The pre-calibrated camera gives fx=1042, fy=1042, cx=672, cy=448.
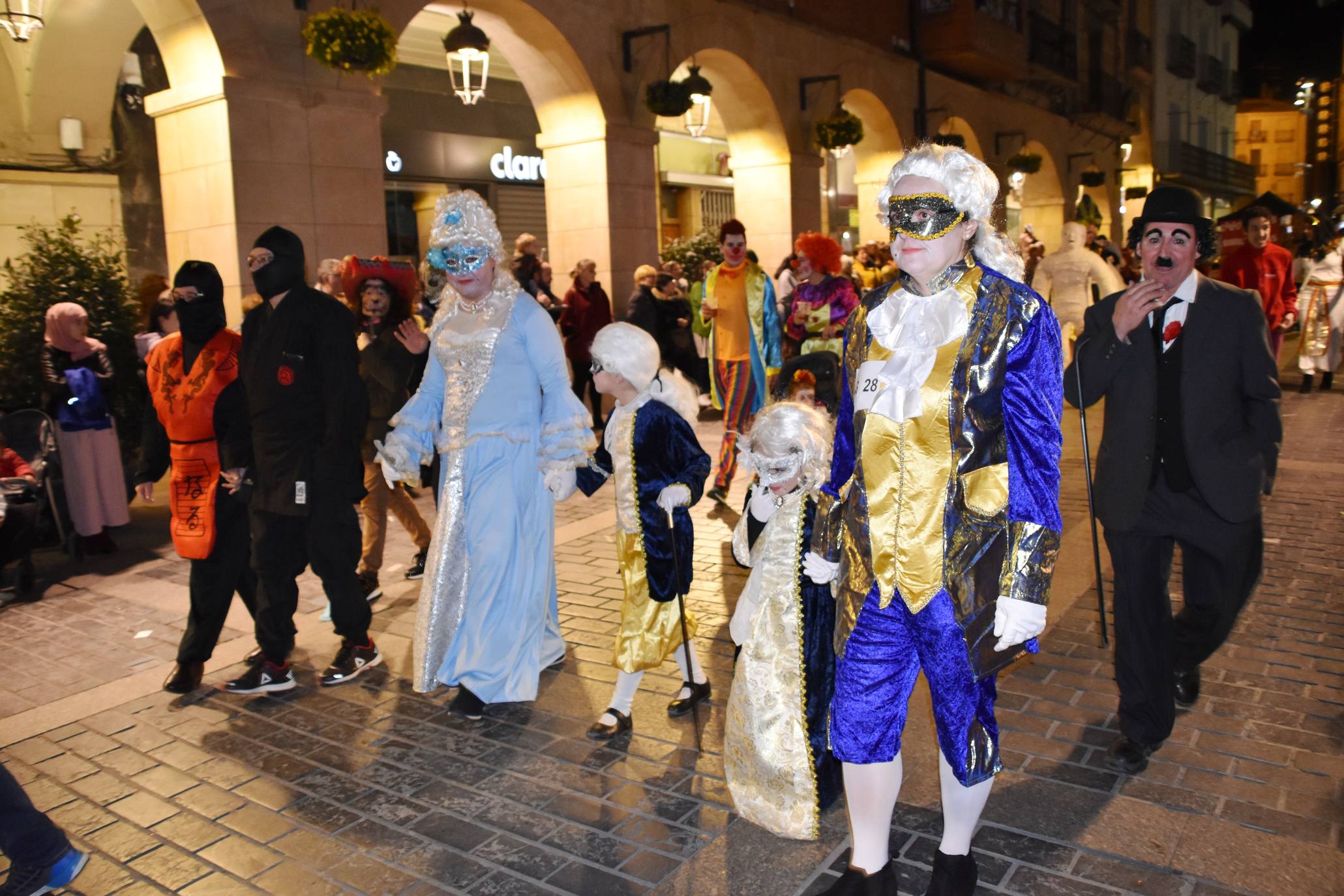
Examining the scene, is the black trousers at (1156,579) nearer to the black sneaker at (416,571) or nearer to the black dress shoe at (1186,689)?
the black dress shoe at (1186,689)

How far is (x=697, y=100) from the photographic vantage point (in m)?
13.6

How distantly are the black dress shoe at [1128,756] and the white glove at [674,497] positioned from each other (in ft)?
5.89

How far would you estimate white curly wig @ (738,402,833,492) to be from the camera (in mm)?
3418

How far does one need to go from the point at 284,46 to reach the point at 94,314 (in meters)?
3.13

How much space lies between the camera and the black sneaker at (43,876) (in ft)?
10.4

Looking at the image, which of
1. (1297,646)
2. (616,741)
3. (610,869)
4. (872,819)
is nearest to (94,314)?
(616,741)

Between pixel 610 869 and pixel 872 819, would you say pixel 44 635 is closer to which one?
pixel 610 869

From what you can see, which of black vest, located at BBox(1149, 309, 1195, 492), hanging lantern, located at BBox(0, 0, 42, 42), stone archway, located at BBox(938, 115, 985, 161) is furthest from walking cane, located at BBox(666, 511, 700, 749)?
stone archway, located at BBox(938, 115, 985, 161)

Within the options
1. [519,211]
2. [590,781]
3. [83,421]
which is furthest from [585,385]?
[590,781]

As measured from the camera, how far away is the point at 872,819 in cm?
285

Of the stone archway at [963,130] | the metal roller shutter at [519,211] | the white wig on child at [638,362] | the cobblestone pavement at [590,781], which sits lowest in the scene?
the cobblestone pavement at [590,781]

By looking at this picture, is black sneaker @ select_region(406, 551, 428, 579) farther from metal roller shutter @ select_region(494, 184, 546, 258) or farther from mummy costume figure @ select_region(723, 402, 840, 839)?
metal roller shutter @ select_region(494, 184, 546, 258)

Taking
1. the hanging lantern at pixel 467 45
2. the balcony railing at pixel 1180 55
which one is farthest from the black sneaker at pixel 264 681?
the balcony railing at pixel 1180 55

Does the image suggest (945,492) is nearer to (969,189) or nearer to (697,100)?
(969,189)
